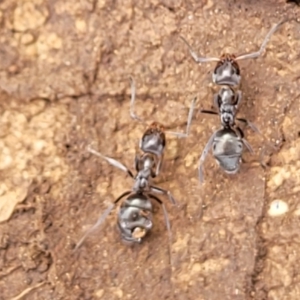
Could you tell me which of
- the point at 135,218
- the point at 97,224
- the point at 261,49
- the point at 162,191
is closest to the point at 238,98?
the point at 261,49

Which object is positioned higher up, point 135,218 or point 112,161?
point 112,161

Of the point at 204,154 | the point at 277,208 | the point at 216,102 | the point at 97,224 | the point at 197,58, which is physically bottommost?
the point at 97,224

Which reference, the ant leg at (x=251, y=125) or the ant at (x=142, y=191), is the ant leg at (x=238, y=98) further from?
the ant at (x=142, y=191)

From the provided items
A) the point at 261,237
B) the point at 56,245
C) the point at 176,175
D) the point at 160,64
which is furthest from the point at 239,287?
the point at 160,64

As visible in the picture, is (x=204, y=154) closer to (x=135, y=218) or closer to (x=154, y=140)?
(x=154, y=140)

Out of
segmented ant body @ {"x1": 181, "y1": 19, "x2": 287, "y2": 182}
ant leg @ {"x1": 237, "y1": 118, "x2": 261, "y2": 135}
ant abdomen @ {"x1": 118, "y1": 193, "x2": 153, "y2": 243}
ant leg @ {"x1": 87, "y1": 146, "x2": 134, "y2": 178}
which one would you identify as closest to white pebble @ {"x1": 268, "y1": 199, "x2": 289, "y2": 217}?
segmented ant body @ {"x1": 181, "y1": 19, "x2": 287, "y2": 182}

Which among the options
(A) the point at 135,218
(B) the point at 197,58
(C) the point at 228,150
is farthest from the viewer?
(B) the point at 197,58
